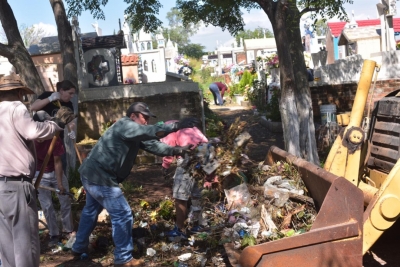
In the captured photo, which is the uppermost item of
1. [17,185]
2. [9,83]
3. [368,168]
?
[9,83]

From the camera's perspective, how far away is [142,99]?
12109 mm

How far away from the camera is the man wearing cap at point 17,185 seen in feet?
15.2

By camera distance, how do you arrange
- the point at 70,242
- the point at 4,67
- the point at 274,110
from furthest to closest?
the point at 4,67
the point at 274,110
the point at 70,242

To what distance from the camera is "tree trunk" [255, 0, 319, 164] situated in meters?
8.83

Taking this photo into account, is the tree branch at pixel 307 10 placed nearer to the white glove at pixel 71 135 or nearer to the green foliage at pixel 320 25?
the green foliage at pixel 320 25

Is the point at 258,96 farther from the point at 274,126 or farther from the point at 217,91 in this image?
the point at 274,126

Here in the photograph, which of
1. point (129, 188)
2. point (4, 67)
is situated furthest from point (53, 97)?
point (4, 67)

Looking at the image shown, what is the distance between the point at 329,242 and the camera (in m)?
4.68

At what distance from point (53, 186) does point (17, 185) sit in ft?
7.18

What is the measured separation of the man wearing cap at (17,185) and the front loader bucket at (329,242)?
174 cm

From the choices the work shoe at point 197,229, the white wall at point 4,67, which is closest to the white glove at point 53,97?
the work shoe at point 197,229

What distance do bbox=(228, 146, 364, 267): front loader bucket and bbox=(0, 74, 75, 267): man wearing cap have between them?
5.69 ft

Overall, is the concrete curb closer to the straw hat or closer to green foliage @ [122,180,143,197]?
green foliage @ [122,180,143,197]

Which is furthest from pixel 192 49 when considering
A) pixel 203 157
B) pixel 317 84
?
pixel 203 157
